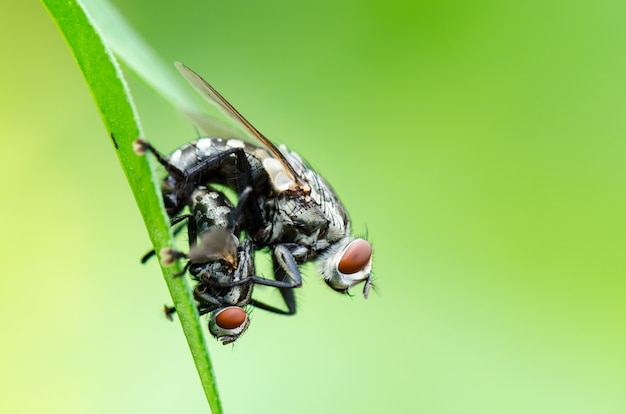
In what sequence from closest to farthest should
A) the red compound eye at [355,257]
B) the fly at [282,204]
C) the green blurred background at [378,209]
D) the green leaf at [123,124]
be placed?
the green leaf at [123,124], the fly at [282,204], the red compound eye at [355,257], the green blurred background at [378,209]

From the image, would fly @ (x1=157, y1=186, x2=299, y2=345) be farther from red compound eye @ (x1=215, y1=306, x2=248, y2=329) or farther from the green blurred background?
the green blurred background

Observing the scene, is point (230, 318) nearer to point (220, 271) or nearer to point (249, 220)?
point (220, 271)

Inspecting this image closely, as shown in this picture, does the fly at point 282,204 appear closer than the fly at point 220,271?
No

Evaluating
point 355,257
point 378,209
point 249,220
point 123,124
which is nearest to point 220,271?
point 249,220

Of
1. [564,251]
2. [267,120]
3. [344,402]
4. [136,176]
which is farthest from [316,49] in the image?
[136,176]

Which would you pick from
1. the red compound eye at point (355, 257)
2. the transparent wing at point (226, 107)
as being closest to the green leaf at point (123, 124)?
the transparent wing at point (226, 107)

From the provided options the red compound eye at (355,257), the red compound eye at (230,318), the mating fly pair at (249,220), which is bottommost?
the red compound eye at (230,318)

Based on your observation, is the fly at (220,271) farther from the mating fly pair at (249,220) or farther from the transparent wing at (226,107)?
the transparent wing at (226,107)
